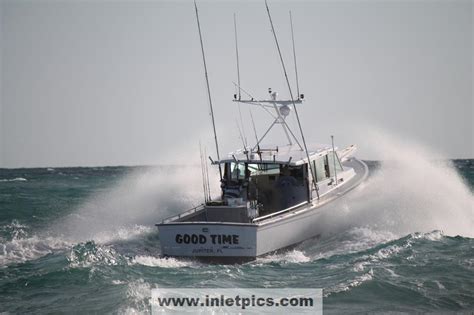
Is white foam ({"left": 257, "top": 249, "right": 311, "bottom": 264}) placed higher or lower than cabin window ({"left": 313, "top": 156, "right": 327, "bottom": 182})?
lower

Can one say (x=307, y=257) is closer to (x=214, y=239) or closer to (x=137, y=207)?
(x=214, y=239)

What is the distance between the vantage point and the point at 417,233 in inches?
707

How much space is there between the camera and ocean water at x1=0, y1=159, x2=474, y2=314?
12336 millimetres

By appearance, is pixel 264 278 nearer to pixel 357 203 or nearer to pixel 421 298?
pixel 421 298

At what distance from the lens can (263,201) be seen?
19.0m

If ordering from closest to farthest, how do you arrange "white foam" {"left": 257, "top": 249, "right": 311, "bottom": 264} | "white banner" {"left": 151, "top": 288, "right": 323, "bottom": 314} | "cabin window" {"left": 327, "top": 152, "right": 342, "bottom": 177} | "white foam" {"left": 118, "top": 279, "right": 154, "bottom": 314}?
"white foam" {"left": 118, "top": 279, "right": 154, "bottom": 314} < "white banner" {"left": 151, "top": 288, "right": 323, "bottom": 314} < "white foam" {"left": 257, "top": 249, "right": 311, "bottom": 264} < "cabin window" {"left": 327, "top": 152, "right": 342, "bottom": 177}

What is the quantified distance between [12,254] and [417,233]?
11086mm

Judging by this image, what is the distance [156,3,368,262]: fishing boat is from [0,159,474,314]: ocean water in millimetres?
424

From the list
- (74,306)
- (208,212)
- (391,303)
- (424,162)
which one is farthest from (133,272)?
(424,162)

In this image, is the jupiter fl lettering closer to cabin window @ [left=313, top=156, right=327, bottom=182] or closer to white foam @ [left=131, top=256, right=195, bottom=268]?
white foam @ [left=131, top=256, right=195, bottom=268]


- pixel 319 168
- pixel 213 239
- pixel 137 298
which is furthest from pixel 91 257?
pixel 319 168

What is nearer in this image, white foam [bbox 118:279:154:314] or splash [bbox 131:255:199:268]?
white foam [bbox 118:279:154:314]

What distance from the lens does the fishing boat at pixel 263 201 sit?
15320 millimetres

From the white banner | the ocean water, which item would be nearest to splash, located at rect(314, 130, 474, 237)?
the ocean water
